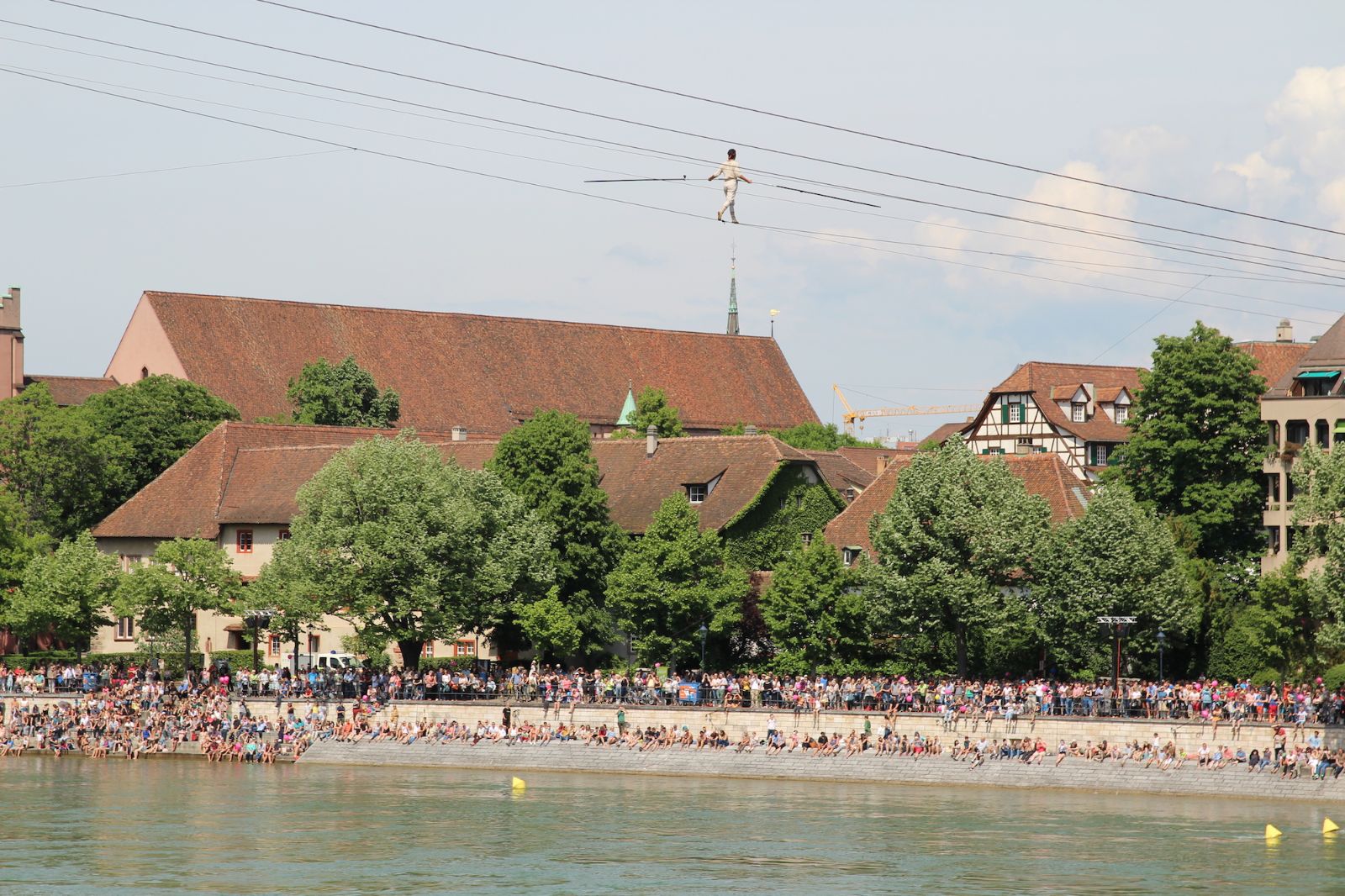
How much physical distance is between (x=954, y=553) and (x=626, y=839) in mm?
18034

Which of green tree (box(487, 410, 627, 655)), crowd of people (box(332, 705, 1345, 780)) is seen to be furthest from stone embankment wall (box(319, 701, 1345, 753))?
green tree (box(487, 410, 627, 655))

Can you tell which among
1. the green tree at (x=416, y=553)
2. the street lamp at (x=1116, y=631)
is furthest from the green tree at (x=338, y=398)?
the street lamp at (x=1116, y=631)

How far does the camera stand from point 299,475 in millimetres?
89500

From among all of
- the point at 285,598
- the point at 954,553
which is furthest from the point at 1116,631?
the point at 285,598

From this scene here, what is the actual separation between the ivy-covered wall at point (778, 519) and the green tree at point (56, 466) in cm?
3047

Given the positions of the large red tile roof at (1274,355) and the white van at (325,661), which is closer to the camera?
the white van at (325,661)

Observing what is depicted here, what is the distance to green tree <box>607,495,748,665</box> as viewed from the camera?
71562 mm

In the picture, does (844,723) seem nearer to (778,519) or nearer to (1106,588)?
(1106,588)

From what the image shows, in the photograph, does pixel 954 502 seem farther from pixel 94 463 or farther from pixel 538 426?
pixel 94 463

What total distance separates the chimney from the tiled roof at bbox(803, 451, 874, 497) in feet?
140

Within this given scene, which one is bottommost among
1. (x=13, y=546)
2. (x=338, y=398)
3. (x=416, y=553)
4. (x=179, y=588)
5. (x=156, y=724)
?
(x=156, y=724)

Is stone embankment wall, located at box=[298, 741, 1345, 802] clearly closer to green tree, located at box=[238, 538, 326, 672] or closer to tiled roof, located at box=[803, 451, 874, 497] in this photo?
green tree, located at box=[238, 538, 326, 672]

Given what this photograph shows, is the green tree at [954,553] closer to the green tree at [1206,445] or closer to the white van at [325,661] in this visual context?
the green tree at [1206,445]

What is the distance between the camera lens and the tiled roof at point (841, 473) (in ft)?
295
